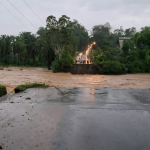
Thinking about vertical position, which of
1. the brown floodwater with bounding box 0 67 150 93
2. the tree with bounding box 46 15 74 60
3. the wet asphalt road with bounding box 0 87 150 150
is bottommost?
the brown floodwater with bounding box 0 67 150 93

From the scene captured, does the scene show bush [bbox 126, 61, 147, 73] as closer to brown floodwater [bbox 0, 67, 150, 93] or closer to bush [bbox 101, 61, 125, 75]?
bush [bbox 101, 61, 125, 75]

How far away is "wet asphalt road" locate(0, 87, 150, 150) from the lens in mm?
3996

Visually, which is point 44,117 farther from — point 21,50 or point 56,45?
point 21,50

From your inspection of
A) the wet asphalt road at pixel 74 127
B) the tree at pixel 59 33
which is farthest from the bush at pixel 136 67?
the wet asphalt road at pixel 74 127

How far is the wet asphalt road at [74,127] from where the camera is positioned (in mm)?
3996

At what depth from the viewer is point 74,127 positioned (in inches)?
196

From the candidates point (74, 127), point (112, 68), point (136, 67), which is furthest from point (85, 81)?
point (74, 127)

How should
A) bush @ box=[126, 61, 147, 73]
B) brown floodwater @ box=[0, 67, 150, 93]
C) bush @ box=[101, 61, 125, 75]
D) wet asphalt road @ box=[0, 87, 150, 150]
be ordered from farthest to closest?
bush @ box=[126, 61, 147, 73] → bush @ box=[101, 61, 125, 75] → brown floodwater @ box=[0, 67, 150, 93] → wet asphalt road @ box=[0, 87, 150, 150]

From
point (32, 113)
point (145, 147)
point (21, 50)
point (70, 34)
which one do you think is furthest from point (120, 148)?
point (21, 50)

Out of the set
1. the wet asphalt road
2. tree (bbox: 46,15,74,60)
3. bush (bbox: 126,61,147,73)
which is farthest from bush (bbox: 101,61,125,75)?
the wet asphalt road

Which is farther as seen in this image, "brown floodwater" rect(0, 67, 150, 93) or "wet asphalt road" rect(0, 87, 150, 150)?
"brown floodwater" rect(0, 67, 150, 93)

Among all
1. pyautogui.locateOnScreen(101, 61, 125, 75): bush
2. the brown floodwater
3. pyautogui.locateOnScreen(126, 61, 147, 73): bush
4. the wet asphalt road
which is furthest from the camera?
pyautogui.locateOnScreen(126, 61, 147, 73): bush

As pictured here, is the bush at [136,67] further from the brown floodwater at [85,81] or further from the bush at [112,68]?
the brown floodwater at [85,81]

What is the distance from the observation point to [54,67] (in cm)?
3328
